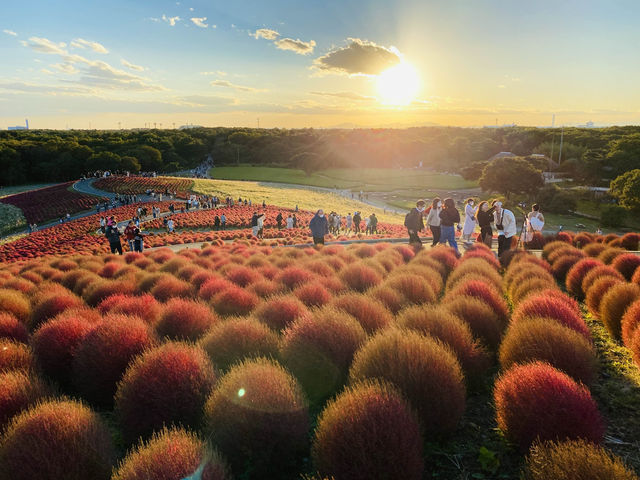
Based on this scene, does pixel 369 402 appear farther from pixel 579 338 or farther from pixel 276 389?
pixel 579 338

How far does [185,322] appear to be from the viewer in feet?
19.0

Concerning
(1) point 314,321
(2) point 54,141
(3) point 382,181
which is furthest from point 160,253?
(2) point 54,141

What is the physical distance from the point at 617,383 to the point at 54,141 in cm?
11941

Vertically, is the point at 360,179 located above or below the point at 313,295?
below

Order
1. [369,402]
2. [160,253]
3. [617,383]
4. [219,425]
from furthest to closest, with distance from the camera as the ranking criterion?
[160,253], [617,383], [219,425], [369,402]

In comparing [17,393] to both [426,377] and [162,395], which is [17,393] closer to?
[162,395]

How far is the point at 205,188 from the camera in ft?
197

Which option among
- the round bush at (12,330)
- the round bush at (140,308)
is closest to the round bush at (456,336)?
the round bush at (140,308)

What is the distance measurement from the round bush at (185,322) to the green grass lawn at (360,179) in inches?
3011

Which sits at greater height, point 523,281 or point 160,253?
point 523,281

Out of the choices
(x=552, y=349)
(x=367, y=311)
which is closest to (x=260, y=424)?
(x=367, y=311)

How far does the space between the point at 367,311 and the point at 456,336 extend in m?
1.32

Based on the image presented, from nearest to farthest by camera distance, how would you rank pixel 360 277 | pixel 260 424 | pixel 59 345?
pixel 260 424 < pixel 59 345 < pixel 360 277

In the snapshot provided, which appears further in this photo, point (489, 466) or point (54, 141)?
point (54, 141)
